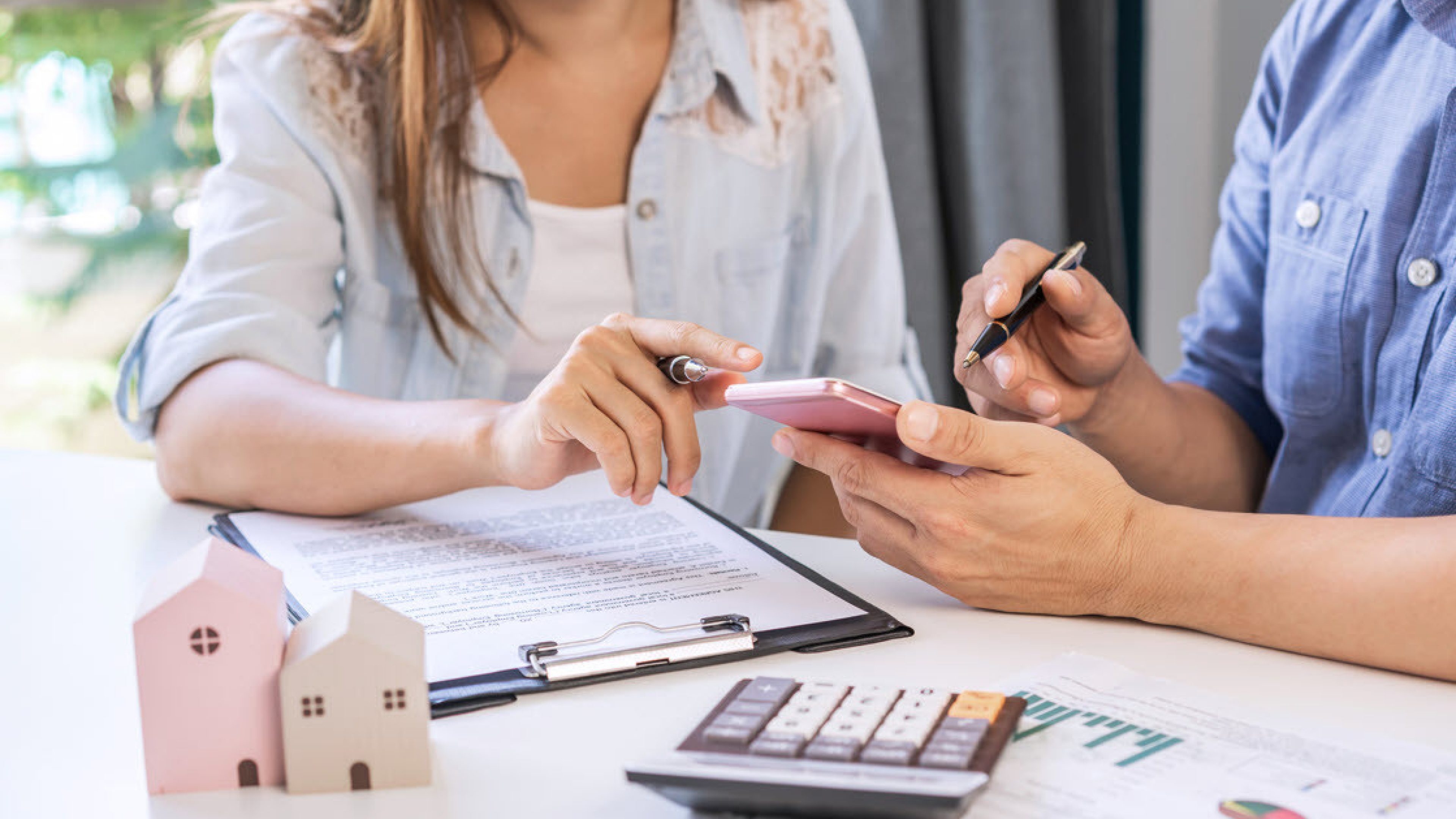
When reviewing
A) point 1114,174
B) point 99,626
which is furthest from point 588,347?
point 1114,174

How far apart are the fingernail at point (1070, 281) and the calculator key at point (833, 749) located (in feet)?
1.61

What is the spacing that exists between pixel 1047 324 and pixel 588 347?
39 centimetres

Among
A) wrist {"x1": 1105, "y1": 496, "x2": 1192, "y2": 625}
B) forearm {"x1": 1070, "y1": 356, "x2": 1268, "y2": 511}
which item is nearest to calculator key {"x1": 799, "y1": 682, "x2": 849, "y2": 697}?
wrist {"x1": 1105, "y1": 496, "x2": 1192, "y2": 625}

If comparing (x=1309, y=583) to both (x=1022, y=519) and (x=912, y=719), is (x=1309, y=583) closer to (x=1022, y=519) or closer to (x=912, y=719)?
(x=1022, y=519)

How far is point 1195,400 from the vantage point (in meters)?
1.14

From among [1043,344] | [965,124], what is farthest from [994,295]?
[965,124]

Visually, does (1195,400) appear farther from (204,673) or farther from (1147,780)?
(204,673)

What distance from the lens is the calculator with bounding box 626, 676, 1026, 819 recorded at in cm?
52

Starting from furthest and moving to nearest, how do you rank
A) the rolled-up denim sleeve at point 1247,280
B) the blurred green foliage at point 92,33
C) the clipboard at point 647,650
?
the blurred green foliage at point 92,33
the rolled-up denim sleeve at point 1247,280
the clipboard at point 647,650

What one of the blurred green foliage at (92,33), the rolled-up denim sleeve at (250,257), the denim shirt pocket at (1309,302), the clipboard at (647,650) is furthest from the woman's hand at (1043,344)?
the blurred green foliage at (92,33)

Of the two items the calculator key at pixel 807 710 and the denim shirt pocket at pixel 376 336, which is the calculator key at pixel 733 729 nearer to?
the calculator key at pixel 807 710

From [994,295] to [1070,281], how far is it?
2.9 inches

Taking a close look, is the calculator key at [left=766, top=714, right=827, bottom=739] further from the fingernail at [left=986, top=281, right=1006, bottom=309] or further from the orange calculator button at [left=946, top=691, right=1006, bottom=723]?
the fingernail at [left=986, top=281, right=1006, bottom=309]

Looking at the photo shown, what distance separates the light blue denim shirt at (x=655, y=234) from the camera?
3.81 feet
